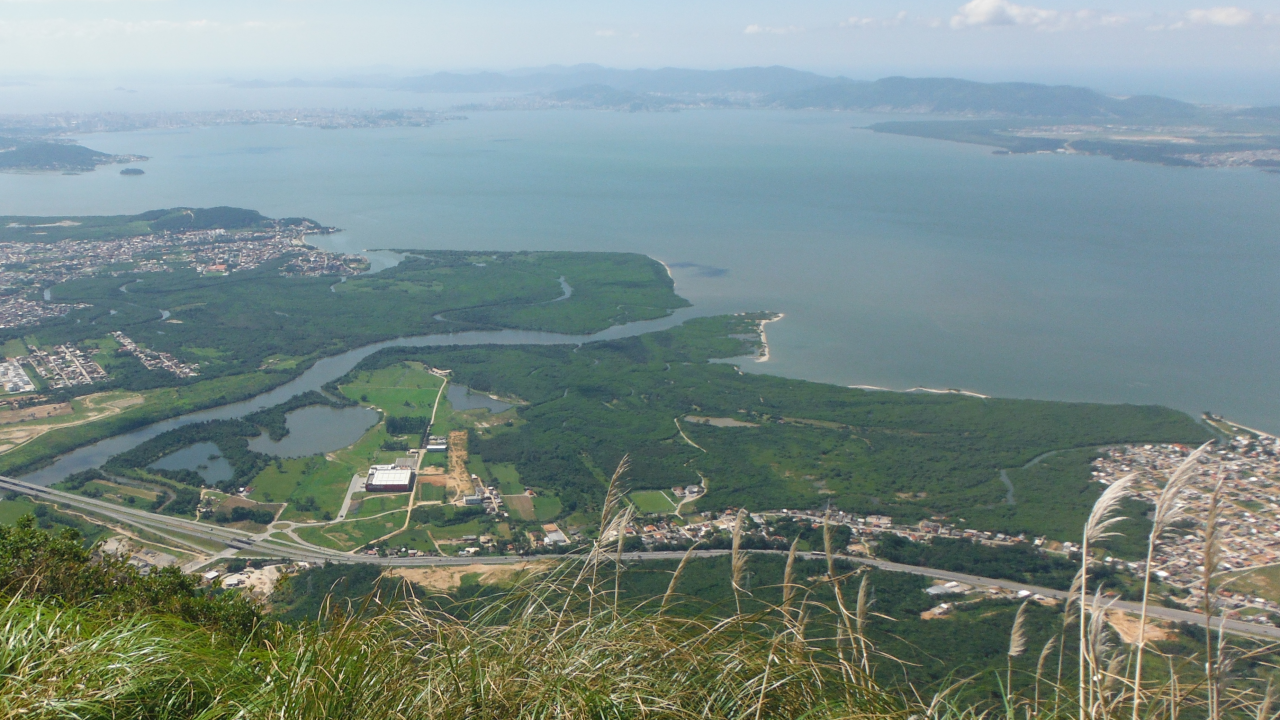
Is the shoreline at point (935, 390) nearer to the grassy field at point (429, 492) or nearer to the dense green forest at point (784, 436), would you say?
the dense green forest at point (784, 436)

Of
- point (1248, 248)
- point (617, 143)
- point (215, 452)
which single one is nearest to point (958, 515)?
point (215, 452)

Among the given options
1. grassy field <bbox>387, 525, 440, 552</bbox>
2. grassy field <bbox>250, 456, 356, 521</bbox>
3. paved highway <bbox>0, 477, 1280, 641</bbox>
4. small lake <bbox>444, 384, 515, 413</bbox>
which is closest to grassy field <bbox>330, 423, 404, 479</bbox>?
grassy field <bbox>250, 456, 356, 521</bbox>

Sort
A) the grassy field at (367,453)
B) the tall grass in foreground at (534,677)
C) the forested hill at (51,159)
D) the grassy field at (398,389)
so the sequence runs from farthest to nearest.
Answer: the forested hill at (51,159)
the grassy field at (398,389)
the grassy field at (367,453)
the tall grass in foreground at (534,677)

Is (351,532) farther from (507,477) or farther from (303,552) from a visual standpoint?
(507,477)

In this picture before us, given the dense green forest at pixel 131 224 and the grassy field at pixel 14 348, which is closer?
the grassy field at pixel 14 348

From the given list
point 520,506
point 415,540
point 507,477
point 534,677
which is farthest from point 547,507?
point 534,677

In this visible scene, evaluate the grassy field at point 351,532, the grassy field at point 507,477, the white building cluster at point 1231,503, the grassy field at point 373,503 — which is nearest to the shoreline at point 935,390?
the white building cluster at point 1231,503

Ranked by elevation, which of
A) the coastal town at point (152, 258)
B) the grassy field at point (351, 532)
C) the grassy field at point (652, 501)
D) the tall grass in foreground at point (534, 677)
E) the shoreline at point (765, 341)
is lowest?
the grassy field at point (351, 532)

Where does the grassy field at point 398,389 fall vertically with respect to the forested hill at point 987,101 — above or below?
below
